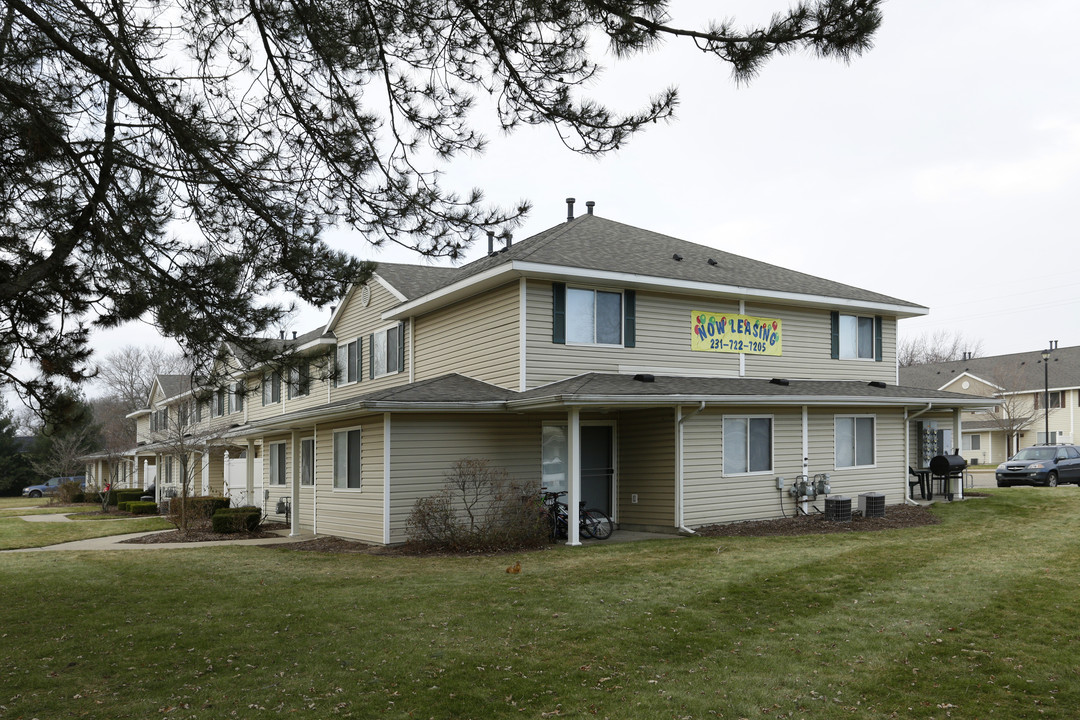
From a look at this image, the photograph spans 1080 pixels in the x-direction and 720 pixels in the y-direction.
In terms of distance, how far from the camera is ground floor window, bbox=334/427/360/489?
16.8 meters

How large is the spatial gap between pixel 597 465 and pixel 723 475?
2575 mm

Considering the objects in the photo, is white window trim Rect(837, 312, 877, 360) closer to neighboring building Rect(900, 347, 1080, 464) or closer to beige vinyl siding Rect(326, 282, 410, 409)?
beige vinyl siding Rect(326, 282, 410, 409)

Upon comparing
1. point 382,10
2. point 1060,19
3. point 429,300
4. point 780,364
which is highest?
point 382,10

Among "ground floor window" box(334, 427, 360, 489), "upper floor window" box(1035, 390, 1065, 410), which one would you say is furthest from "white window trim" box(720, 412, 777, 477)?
"upper floor window" box(1035, 390, 1065, 410)

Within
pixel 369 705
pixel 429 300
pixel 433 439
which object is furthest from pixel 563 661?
pixel 429 300

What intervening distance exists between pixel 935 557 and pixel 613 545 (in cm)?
497

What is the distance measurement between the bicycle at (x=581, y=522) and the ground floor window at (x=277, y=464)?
11710mm

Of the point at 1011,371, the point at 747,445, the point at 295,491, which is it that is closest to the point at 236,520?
the point at 295,491

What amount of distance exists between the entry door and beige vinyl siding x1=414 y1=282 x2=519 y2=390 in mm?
2239

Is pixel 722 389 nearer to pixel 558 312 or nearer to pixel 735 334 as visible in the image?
pixel 735 334

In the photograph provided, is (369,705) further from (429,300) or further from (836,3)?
(429,300)

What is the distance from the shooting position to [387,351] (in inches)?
835

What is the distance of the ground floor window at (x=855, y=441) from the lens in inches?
734

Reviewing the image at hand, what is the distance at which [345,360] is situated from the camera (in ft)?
77.4
